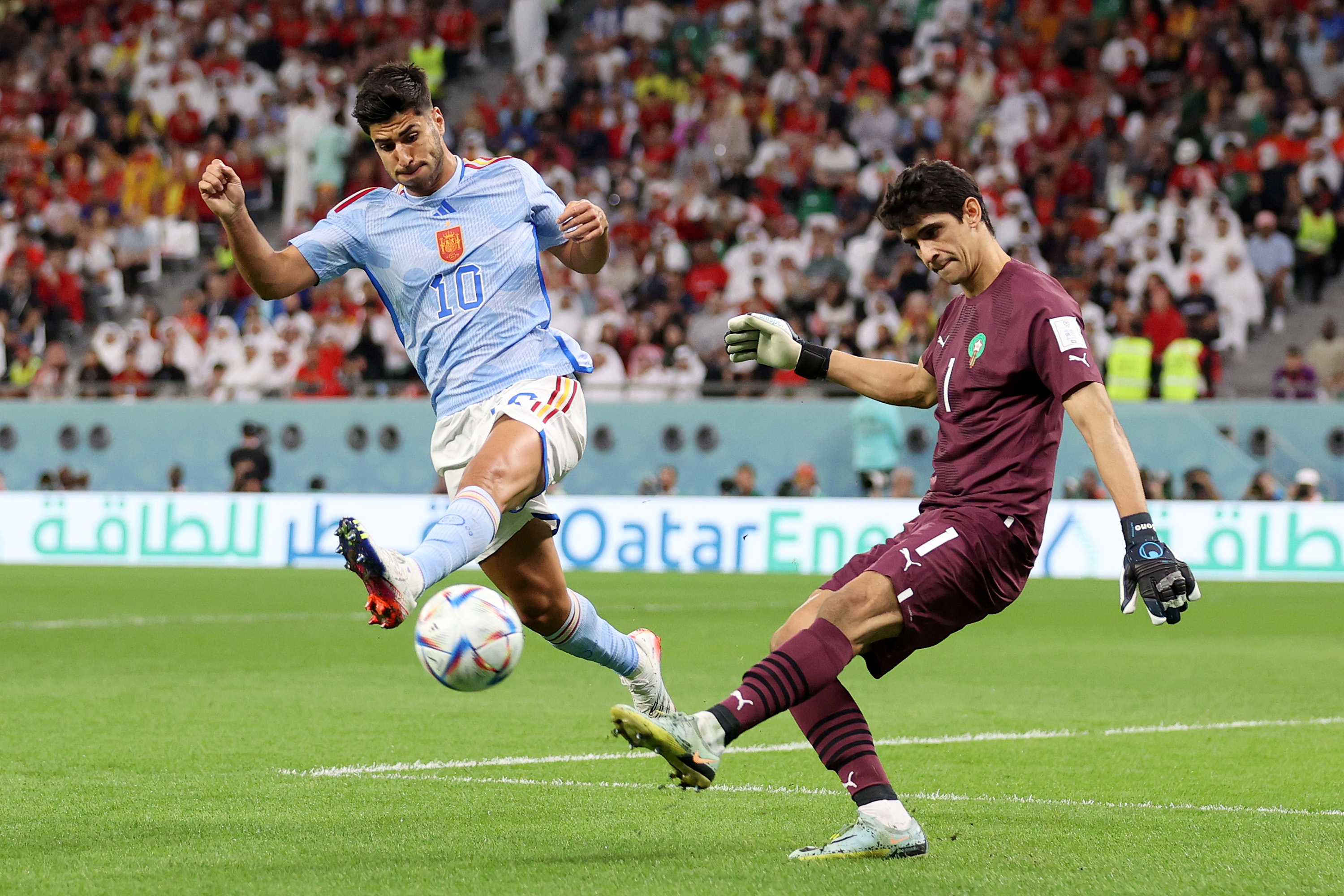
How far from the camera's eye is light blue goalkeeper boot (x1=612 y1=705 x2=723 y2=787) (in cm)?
441

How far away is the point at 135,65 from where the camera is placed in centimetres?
2773

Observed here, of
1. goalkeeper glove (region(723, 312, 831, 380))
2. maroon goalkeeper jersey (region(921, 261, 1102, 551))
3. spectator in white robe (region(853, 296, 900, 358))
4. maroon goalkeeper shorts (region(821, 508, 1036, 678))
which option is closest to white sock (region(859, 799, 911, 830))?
maroon goalkeeper shorts (region(821, 508, 1036, 678))

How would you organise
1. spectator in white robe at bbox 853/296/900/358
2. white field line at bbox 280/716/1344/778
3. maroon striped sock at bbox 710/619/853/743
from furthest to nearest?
spectator in white robe at bbox 853/296/900/358
white field line at bbox 280/716/1344/778
maroon striped sock at bbox 710/619/853/743

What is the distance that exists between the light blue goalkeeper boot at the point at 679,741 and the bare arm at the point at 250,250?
2.20 m

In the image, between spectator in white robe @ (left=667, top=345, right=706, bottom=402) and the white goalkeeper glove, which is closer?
the white goalkeeper glove

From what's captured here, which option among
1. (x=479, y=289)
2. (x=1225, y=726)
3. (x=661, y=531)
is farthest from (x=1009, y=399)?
(x=661, y=531)

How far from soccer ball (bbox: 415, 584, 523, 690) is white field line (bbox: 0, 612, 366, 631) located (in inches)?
330

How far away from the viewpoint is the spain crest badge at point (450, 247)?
639 centimetres

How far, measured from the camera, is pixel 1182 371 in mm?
18234

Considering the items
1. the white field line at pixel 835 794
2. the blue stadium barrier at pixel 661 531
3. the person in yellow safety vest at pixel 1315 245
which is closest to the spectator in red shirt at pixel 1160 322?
the blue stadium barrier at pixel 661 531

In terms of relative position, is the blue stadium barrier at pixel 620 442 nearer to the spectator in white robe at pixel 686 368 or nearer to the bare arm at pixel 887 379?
the spectator in white robe at pixel 686 368

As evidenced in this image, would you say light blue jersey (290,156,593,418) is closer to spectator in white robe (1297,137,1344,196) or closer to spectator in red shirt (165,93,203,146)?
spectator in white robe (1297,137,1344,196)

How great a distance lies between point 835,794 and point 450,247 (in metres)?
2.36

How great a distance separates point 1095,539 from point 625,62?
35.9 ft
